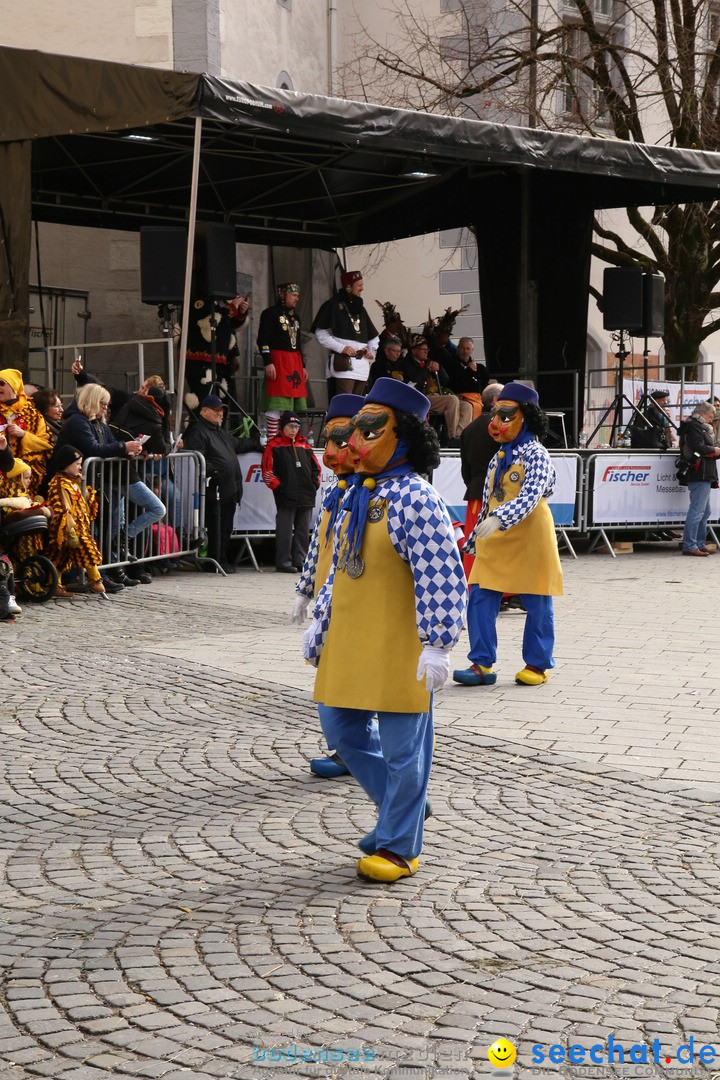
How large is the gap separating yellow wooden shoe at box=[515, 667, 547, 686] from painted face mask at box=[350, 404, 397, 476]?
390 cm

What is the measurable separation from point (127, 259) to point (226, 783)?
55.5 feet

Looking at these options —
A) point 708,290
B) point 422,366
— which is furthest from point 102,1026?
point 708,290

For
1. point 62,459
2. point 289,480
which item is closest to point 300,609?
point 62,459

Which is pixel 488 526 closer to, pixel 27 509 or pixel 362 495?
pixel 362 495

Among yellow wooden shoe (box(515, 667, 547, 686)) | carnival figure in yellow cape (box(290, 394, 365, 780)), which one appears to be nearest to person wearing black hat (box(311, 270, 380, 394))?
yellow wooden shoe (box(515, 667, 547, 686))

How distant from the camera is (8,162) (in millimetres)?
13586

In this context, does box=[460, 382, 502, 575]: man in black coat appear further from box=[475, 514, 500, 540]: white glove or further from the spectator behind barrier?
the spectator behind barrier

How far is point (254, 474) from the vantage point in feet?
50.6

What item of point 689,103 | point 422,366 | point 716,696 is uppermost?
point 689,103

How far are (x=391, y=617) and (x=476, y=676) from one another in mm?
3865

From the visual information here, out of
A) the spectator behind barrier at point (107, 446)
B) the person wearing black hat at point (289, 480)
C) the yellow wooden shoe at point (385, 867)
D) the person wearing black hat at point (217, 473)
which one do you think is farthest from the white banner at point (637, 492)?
the yellow wooden shoe at point (385, 867)

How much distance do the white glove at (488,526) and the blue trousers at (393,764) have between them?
10.7 feet

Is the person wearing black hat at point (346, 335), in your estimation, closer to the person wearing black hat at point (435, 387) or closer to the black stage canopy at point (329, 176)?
the person wearing black hat at point (435, 387)

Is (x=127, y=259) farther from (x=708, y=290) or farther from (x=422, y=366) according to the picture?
(x=708, y=290)
